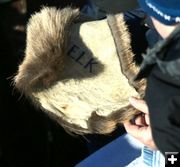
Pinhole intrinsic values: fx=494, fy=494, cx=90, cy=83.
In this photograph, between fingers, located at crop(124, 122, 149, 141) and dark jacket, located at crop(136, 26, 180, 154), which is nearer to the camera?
dark jacket, located at crop(136, 26, 180, 154)

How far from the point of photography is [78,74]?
1115mm

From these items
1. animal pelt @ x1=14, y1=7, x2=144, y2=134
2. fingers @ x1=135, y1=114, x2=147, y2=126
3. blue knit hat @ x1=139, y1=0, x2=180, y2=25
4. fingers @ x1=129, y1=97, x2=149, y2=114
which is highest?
blue knit hat @ x1=139, y1=0, x2=180, y2=25

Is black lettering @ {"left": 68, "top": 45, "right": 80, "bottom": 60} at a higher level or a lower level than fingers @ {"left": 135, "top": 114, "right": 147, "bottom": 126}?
higher

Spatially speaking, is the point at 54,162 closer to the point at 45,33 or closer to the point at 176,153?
the point at 45,33

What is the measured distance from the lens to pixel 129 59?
3.55 feet

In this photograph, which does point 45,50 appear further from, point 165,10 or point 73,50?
point 165,10

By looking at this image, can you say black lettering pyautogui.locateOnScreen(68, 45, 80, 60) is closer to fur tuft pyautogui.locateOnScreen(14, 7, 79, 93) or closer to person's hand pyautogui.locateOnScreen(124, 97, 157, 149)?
fur tuft pyautogui.locateOnScreen(14, 7, 79, 93)

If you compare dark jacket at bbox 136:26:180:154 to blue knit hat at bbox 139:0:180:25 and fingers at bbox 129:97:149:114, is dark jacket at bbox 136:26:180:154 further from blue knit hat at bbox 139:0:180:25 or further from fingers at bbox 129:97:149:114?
fingers at bbox 129:97:149:114

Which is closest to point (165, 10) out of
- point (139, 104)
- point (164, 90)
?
point (164, 90)

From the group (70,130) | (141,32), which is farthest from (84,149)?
(141,32)

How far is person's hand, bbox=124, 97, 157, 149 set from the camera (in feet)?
3.42

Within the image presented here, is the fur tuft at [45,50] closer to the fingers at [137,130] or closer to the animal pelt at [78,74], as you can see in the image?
the animal pelt at [78,74]

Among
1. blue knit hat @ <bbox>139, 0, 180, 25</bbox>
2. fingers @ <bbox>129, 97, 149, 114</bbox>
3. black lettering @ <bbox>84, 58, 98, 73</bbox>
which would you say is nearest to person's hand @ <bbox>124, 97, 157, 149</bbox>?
fingers @ <bbox>129, 97, 149, 114</bbox>

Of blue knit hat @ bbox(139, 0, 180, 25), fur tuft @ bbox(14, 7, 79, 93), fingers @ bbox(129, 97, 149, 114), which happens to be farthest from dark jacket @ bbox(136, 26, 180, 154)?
fur tuft @ bbox(14, 7, 79, 93)
